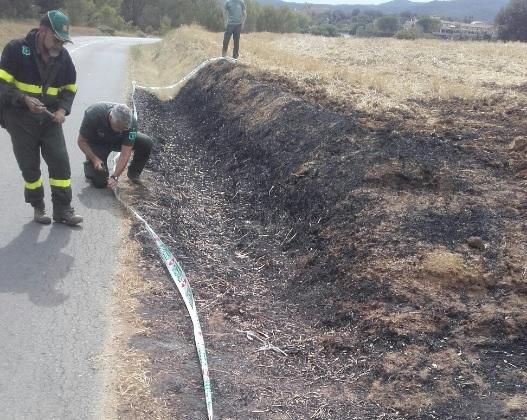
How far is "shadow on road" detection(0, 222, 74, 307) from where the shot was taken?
4809mm

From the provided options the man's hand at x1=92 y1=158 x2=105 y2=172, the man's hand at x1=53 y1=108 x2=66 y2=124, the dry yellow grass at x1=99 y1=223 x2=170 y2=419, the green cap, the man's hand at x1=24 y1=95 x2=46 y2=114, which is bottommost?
the dry yellow grass at x1=99 y1=223 x2=170 y2=419

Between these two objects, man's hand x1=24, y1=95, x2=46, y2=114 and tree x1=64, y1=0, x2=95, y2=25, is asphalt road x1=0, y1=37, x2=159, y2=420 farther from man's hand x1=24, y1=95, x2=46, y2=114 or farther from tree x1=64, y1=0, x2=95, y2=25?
tree x1=64, y1=0, x2=95, y2=25

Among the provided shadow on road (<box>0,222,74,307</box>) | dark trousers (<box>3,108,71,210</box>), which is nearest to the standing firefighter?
dark trousers (<box>3,108,71,210</box>)

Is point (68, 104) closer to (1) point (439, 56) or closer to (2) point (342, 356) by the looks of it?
→ (2) point (342, 356)

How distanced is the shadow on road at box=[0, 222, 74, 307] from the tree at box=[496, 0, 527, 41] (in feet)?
165

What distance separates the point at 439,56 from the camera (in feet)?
67.7

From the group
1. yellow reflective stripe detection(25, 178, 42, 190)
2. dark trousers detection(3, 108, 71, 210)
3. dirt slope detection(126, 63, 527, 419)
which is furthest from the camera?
yellow reflective stripe detection(25, 178, 42, 190)

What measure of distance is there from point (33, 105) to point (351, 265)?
3168mm

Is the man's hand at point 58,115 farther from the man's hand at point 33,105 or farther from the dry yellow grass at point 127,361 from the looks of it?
the dry yellow grass at point 127,361

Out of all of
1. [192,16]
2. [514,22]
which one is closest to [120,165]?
[514,22]

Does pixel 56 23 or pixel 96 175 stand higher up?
pixel 56 23

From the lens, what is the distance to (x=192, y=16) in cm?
7256

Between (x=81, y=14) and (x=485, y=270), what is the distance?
6061 cm

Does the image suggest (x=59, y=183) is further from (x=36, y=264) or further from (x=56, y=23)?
(x=56, y=23)
